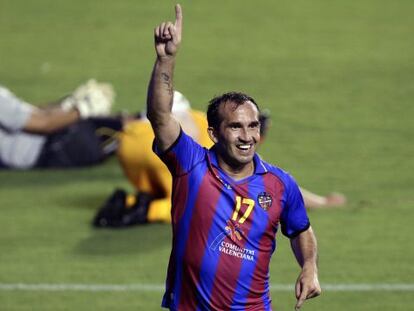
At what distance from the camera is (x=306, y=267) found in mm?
7219

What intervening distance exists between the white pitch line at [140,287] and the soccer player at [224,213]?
2.94m

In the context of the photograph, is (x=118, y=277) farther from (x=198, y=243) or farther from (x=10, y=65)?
(x=10, y=65)

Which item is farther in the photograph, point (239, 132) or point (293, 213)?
point (293, 213)

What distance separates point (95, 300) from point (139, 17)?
9.38 metres

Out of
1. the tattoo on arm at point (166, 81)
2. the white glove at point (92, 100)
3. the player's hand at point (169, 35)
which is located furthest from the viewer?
the white glove at point (92, 100)

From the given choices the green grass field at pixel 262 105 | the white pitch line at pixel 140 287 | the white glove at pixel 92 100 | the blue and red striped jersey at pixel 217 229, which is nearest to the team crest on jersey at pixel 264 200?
the blue and red striped jersey at pixel 217 229

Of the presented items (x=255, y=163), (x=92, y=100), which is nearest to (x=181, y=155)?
(x=255, y=163)

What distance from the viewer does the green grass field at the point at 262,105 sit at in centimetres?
1061

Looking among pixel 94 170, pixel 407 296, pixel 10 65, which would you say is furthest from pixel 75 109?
pixel 10 65

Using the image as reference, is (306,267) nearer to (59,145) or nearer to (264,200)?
(264,200)

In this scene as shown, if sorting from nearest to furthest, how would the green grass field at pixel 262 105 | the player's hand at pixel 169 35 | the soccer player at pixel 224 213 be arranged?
the player's hand at pixel 169 35, the soccer player at pixel 224 213, the green grass field at pixel 262 105

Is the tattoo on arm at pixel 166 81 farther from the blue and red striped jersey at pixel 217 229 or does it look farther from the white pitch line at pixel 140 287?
the white pitch line at pixel 140 287

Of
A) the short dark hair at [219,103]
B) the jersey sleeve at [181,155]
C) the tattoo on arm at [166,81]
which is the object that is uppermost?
the tattoo on arm at [166,81]

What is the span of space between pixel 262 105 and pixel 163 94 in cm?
832
